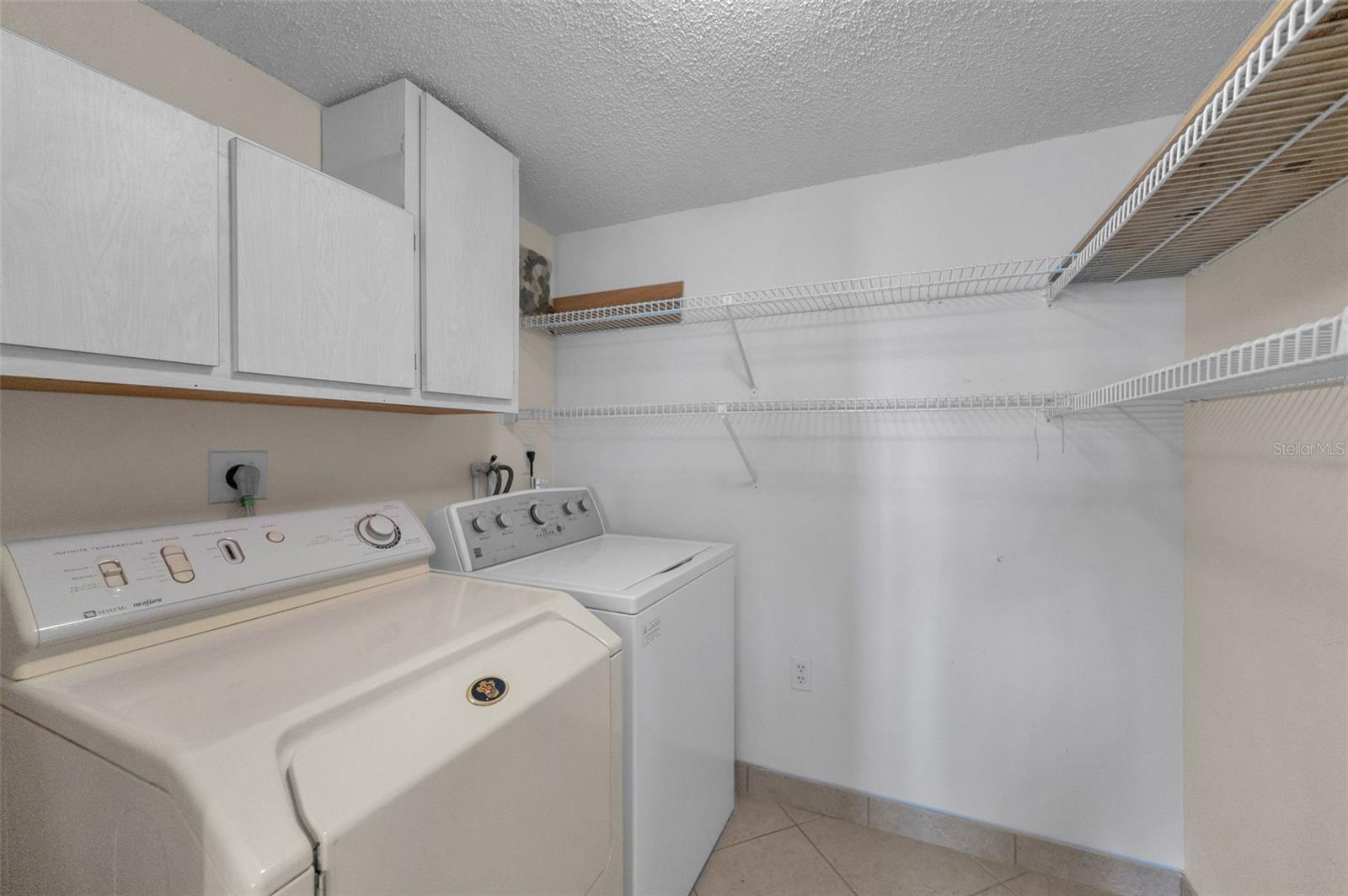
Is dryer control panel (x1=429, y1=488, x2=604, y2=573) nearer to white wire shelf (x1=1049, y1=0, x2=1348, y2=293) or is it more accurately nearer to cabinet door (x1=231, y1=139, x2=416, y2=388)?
cabinet door (x1=231, y1=139, x2=416, y2=388)

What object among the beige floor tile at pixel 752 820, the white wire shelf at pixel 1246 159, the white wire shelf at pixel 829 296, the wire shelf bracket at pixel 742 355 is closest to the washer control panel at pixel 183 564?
the white wire shelf at pixel 829 296

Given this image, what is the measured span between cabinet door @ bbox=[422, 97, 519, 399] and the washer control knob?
0.38 metres

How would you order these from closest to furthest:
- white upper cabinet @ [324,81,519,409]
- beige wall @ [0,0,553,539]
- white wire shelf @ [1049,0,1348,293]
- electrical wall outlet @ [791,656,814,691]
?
1. white wire shelf @ [1049,0,1348,293]
2. beige wall @ [0,0,553,539]
3. white upper cabinet @ [324,81,519,409]
4. electrical wall outlet @ [791,656,814,691]

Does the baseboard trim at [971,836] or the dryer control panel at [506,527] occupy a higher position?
the dryer control panel at [506,527]

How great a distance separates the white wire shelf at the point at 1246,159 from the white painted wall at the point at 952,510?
301 mm

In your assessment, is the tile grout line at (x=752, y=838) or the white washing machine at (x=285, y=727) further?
the tile grout line at (x=752, y=838)

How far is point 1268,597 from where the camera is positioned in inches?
45.4

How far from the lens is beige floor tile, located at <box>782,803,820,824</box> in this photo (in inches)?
71.0

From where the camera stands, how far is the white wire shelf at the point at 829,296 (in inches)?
62.1

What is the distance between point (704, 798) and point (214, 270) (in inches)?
72.5

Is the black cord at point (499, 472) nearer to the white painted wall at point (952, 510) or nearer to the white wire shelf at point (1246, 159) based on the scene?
the white painted wall at point (952, 510)

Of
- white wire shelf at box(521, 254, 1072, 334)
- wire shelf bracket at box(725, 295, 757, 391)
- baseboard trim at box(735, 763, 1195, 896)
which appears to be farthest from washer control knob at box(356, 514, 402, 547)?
baseboard trim at box(735, 763, 1195, 896)

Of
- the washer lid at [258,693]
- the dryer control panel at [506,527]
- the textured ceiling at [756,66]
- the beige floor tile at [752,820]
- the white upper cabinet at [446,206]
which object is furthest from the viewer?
the beige floor tile at [752,820]

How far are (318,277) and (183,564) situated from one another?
0.64m
